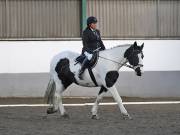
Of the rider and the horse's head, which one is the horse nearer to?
the horse's head

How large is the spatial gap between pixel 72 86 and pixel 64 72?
608 cm

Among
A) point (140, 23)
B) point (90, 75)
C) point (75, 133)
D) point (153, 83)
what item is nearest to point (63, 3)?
point (140, 23)

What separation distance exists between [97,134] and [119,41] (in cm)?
1010

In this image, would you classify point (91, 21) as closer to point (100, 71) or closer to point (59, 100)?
point (100, 71)

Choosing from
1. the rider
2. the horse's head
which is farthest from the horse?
the rider

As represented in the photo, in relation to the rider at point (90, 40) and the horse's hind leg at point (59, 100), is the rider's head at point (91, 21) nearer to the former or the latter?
the rider at point (90, 40)

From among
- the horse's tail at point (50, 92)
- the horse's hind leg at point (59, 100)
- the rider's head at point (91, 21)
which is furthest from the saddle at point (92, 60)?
the horse's tail at point (50, 92)

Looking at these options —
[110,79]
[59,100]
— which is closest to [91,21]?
[110,79]

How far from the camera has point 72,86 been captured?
2044cm

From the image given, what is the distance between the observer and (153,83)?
20875 mm

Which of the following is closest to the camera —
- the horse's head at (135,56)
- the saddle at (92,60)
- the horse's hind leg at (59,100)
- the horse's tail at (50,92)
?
the horse's head at (135,56)

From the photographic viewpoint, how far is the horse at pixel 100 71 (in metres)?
13.7

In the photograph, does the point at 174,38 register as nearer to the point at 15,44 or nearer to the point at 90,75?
the point at 15,44

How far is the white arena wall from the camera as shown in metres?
20.4
